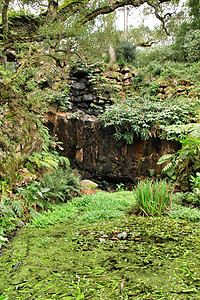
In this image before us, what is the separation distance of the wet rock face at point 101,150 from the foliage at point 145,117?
1.24 ft

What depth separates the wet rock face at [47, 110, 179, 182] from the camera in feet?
24.8

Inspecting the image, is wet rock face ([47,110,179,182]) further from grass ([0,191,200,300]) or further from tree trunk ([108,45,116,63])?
tree trunk ([108,45,116,63])

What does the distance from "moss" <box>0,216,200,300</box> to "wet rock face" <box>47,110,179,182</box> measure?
4.81 meters

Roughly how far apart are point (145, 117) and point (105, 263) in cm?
647

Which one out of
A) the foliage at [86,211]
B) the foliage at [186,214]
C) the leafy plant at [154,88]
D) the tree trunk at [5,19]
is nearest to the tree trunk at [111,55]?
the leafy plant at [154,88]

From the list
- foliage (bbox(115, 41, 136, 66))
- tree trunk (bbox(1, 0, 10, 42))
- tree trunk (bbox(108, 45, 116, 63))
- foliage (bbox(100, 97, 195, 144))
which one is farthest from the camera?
foliage (bbox(115, 41, 136, 66))

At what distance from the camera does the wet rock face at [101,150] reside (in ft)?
24.8

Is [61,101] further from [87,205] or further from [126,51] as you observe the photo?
[126,51]

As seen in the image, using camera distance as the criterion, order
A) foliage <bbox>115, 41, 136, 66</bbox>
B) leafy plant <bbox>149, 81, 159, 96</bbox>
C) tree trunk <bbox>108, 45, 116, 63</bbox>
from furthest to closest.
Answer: foliage <bbox>115, 41, 136, 66</bbox>
tree trunk <bbox>108, 45, 116, 63</bbox>
leafy plant <bbox>149, 81, 159, 96</bbox>

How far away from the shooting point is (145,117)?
748 cm

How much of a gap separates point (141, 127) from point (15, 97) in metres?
4.77

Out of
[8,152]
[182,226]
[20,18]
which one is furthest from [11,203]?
[20,18]

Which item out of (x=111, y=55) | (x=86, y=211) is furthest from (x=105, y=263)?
(x=111, y=55)

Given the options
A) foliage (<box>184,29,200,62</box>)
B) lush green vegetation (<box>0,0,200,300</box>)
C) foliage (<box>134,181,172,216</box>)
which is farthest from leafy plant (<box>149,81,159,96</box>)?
foliage (<box>134,181,172,216</box>)
